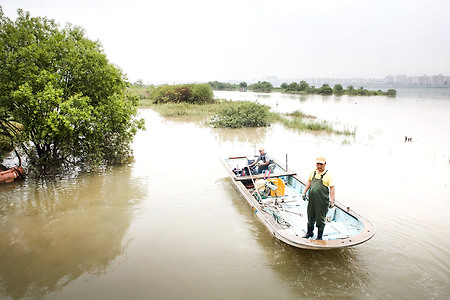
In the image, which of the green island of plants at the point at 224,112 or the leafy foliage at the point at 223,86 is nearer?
the green island of plants at the point at 224,112

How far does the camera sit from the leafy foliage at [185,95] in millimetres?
31266

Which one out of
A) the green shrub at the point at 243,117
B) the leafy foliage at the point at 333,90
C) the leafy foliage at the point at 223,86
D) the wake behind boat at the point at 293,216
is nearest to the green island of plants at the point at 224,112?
the green shrub at the point at 243,117

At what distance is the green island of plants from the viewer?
18.1 meters

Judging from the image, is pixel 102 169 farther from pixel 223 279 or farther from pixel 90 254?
pixel 223 279

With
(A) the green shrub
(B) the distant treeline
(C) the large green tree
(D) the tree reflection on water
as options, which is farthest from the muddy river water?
(B) the distant treeline

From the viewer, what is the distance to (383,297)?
3.96 m

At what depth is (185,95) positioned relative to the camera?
31.7 meters

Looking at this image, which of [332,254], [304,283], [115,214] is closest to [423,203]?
[332,254]

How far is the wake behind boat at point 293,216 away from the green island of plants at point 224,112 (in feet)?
21.1

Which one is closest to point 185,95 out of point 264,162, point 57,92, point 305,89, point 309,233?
point 57,92

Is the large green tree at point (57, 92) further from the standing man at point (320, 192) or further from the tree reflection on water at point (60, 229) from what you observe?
the standing man at point (320, 192)

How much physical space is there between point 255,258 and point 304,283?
3.17 feet

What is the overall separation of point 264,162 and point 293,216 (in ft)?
8.69

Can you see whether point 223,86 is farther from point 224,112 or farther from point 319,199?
point 319,199
